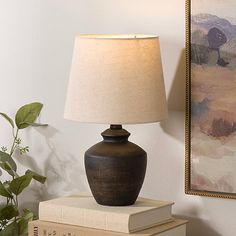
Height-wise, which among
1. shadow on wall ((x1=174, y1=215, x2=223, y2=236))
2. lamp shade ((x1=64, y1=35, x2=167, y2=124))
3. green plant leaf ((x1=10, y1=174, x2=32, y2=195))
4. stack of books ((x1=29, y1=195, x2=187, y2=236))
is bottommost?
shadow on wall ((x1=174, y1=215, x2=223, y2=236))

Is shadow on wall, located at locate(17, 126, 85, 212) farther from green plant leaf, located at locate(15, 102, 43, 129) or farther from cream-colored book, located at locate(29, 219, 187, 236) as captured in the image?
cream-colored book, located at locate(29, 219, 187, 236)

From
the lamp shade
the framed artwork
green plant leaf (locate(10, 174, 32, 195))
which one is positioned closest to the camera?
the lamp shade

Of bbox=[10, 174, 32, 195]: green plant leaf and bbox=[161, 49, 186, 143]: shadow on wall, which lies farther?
bbox=[10, 174, 32, 195]: green plant leaf

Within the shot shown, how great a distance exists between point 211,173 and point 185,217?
0.47ft

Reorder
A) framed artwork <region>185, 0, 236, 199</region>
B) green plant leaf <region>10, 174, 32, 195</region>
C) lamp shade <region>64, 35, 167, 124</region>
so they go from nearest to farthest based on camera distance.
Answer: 1. lamp shade <region>64, 35, 167, 124</region>
2. framed artwork <region>185, 0, 236, 199</region>
3. green plant leaf <region>10, 174, 32, 195</region>

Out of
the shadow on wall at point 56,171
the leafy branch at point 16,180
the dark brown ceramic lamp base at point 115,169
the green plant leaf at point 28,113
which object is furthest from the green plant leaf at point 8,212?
the dark brown ceramic lamp base at point 115,169

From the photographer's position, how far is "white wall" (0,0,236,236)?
6.24ft

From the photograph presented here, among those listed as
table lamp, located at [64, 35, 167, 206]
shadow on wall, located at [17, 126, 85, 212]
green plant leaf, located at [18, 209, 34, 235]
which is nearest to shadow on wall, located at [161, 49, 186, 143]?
table lamp, located at [64, 35, 167, 206]

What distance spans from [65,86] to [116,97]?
413 mm

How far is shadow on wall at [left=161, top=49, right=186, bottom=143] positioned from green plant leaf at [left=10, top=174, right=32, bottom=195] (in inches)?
15.3

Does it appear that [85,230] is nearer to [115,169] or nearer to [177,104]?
[115,169]

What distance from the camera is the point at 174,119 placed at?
1.92 m

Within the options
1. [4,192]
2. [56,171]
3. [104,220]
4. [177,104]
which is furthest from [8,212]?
[177,104]

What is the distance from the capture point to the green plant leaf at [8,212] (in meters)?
2.07
